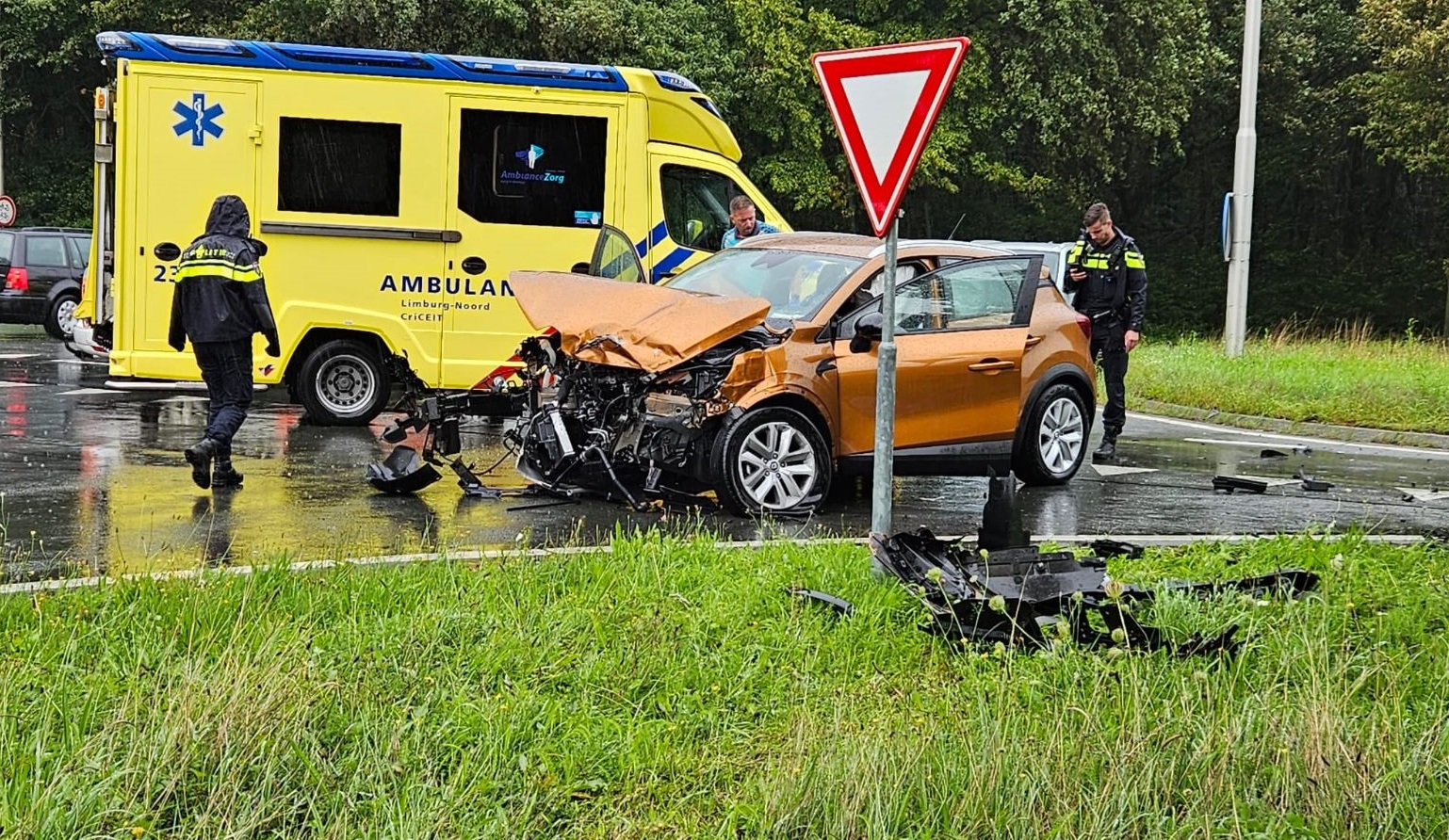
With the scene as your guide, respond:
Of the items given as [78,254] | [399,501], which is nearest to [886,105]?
[399,501]

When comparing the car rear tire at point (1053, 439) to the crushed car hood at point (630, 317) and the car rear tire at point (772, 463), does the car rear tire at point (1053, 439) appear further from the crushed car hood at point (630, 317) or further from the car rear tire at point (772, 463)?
the crushed car hood at point (630, 317)

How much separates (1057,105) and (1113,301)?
2084cm

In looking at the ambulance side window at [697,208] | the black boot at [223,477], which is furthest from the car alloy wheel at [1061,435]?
the black boot at [223,477]

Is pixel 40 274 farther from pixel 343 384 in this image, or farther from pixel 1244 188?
pixel 1244 188

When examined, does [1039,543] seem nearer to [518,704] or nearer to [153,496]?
[518,704]

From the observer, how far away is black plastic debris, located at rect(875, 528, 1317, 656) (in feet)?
17.3

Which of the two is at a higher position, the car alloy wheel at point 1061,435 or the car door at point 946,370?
the car door at point 946,370

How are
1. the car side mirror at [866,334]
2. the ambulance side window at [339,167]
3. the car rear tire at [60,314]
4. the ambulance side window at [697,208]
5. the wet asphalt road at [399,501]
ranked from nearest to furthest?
1. the wet asphalt road at [399,501]
2. the car side mirror at [866,334]
3. the ambulance side window at [339,167]
4. the ambulance side window at [697,208]
5. the car rear tire at [60,314]

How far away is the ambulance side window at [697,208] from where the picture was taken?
1341cm

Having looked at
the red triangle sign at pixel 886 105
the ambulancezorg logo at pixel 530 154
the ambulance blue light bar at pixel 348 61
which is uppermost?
the ambulance blue light bar at pixel 348 61

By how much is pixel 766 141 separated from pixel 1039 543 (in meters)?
28.2

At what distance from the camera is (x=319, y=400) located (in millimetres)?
12914

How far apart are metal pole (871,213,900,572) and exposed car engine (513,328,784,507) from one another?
236cm

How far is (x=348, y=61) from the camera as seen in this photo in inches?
502
